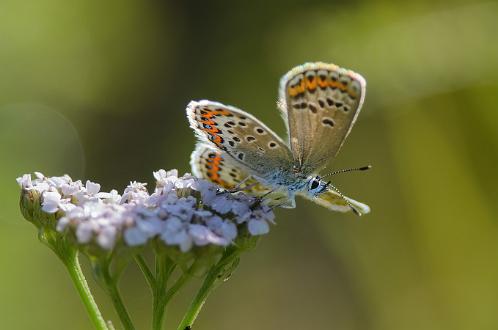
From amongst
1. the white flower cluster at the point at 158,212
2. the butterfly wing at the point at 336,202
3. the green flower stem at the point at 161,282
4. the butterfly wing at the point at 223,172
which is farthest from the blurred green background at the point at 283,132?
the green flower stem at the point at 161,282

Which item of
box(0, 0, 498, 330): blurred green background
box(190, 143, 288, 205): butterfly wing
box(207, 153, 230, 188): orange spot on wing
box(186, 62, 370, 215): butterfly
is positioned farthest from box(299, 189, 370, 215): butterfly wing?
box(0, 0, 498, 330): blurred green background

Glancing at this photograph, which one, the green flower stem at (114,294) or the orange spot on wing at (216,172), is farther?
the orange spot on wing at (216,172)

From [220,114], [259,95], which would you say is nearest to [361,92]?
[220,114]

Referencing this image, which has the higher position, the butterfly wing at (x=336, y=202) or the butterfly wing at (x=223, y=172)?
the butterfly wing at (x=223, y=172)

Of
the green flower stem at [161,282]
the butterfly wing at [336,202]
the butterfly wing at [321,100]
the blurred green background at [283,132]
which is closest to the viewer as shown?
the green flower stem at [161,282]

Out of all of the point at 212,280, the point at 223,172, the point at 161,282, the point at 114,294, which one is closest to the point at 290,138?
the point at 223,172

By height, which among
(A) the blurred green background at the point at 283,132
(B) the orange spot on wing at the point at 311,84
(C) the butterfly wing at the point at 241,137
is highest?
(B) the orange spot on wing at the point at 311,84

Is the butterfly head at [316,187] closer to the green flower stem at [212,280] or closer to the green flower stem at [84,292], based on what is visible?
the green flower stem at [212,280]

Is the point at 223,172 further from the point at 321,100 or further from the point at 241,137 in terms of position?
the point at 321,100
